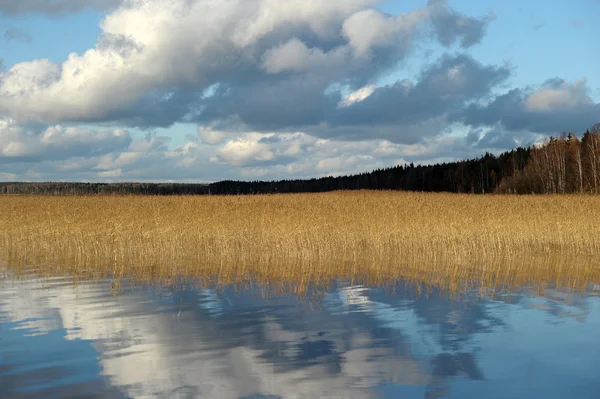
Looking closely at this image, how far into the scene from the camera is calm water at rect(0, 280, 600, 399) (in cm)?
577

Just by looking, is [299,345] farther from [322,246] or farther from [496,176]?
[496,176]

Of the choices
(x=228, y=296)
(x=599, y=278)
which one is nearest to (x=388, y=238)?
(x=599, y=278)

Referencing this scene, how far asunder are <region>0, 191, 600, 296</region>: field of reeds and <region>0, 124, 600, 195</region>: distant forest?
640 inches

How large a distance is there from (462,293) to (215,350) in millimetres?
5297

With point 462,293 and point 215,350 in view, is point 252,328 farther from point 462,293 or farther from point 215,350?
point 462,293

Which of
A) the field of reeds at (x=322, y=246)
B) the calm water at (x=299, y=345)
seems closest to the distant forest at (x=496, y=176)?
the field of reeds at (x=322, y=246)

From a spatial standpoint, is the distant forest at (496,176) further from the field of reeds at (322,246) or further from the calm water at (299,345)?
the calm water at (299,345)

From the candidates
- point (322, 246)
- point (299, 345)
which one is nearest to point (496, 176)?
point (322, 246)

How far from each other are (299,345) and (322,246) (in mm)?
10088

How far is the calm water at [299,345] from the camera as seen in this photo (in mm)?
5770

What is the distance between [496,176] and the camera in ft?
290

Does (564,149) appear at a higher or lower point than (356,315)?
higher

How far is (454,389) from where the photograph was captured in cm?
566

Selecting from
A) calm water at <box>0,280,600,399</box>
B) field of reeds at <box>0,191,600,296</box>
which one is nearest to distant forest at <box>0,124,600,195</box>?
field of reeds at <box>0,191,600,296</box>
